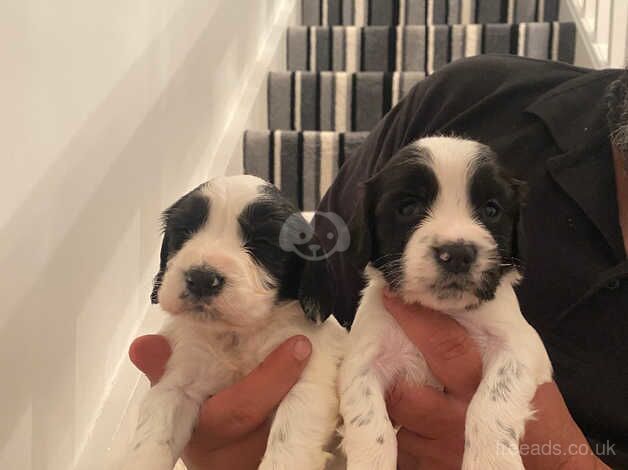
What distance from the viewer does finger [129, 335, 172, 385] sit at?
147cm

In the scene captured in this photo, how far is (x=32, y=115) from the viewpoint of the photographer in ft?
5.07

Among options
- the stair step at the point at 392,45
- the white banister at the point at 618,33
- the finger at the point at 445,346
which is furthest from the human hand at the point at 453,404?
the stair step at the point at 392,45

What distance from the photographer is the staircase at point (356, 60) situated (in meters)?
3.17

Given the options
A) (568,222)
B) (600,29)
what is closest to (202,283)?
(568,222)

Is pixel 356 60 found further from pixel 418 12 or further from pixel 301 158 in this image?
pixel 301 158

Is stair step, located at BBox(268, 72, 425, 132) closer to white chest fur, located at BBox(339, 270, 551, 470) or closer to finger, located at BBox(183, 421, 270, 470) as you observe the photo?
white chest fur, located at BBox(339, 270, 551, 470)

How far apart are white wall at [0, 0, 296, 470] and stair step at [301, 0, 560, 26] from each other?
1.82 metres

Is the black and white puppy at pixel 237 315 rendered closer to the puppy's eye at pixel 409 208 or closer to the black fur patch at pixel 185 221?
the black fur patch at pixel 185 221

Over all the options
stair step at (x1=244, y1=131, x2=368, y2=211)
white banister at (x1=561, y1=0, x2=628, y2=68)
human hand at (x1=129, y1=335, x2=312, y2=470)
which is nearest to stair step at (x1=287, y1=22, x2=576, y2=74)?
white banister at (x1=561, y1=0, x2=628, y2=68)

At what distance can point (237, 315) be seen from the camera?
1.28 meters

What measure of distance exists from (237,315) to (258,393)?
0.20 metres

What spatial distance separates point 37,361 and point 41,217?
35 cm

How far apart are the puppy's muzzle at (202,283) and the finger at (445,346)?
0.40 meters

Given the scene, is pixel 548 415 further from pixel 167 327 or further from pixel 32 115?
pixel 32 115
